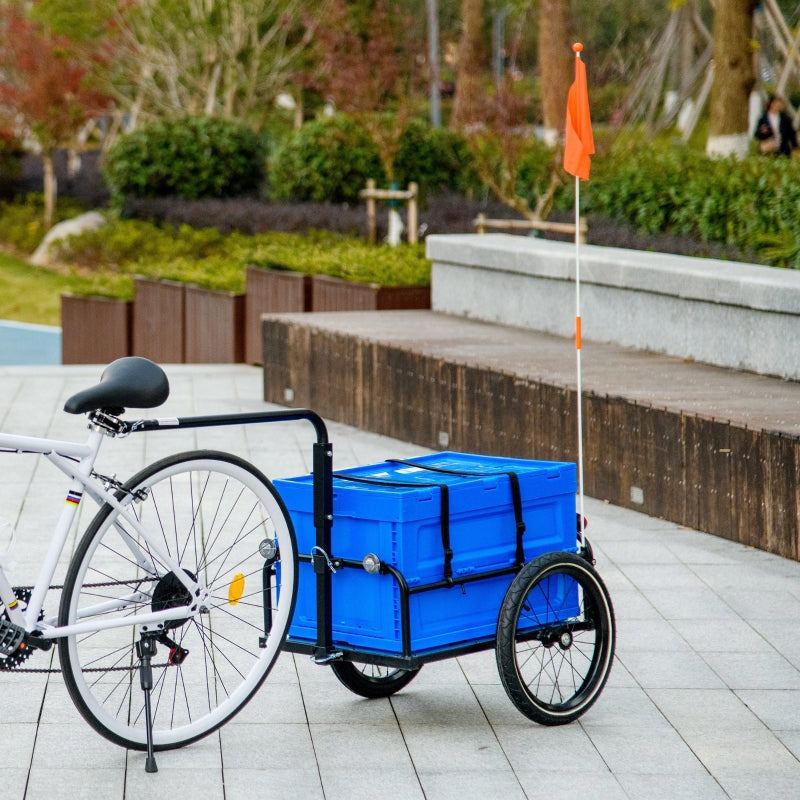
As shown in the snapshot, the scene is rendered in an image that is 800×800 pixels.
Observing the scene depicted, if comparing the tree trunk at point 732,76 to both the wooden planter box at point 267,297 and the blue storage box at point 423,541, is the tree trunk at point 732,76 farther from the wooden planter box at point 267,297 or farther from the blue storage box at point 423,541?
the blue storage box at point 423,541

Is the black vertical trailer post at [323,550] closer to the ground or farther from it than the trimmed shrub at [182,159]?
closer to the ground

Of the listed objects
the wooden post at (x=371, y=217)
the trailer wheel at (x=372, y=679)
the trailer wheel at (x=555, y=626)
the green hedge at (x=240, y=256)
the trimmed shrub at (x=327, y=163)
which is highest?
the trimmed shrub at (x=327, y=163)

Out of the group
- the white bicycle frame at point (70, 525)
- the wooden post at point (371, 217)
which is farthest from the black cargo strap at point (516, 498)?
the wooden post at point (371, 217)

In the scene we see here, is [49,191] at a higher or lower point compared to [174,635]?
higher

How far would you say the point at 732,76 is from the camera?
19672 mm

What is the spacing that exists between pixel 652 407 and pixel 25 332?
16.0 m

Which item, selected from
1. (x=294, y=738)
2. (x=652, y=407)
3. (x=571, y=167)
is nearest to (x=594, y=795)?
(x=294, y=738)

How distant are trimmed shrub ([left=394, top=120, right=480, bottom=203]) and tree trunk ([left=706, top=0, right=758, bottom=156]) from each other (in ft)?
18.0

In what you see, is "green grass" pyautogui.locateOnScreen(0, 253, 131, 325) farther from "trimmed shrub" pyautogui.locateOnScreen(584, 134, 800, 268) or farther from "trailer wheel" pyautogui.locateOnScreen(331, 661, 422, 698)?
"trailer wheel" pyautogui.locateOnScreen(331, 661, 422, 698)

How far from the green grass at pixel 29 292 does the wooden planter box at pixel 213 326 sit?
327 inches

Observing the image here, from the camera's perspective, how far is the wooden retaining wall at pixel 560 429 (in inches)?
293

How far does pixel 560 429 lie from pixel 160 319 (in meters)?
7.75

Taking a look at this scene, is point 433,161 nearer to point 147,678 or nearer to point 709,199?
point 709,199

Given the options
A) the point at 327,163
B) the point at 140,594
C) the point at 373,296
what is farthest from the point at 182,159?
the point at 140,594
